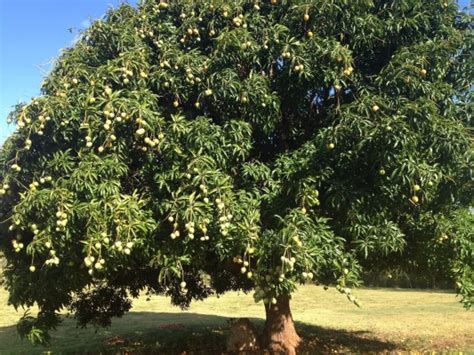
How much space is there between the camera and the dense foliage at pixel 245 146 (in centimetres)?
591

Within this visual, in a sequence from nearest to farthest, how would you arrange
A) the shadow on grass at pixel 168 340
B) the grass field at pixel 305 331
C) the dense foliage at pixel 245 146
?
the dense foliage at pixel 245 146 < the shadow on grass at pixel 168 340 < the grass field at pixel 305 331

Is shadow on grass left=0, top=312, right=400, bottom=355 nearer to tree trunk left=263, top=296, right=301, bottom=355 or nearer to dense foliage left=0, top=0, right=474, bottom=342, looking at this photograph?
tree trunk left=263, top=296, right=301, bottom=355

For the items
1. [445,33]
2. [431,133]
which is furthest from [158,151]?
[445,33]

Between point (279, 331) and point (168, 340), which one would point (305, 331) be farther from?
point (279, 331)

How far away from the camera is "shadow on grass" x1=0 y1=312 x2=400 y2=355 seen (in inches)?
448

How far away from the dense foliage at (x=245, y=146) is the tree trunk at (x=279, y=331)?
2.59 metres

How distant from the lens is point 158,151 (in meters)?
6.41

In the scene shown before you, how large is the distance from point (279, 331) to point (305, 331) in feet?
14.1

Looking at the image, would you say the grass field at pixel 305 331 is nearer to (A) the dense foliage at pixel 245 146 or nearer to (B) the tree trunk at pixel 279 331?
(B) the tree trunk at pixel 279 331

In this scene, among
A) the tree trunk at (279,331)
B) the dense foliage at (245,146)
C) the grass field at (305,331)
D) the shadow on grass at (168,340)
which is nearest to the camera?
the dense foliage at (245,146)

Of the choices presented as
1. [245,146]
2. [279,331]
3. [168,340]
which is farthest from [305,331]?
[245,146]

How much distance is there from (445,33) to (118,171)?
498 centimetres

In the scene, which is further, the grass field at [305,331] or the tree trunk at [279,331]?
the grass field at [305,331]

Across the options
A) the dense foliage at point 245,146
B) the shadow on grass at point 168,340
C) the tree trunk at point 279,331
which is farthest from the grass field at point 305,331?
the dense foliage at point 245,146
